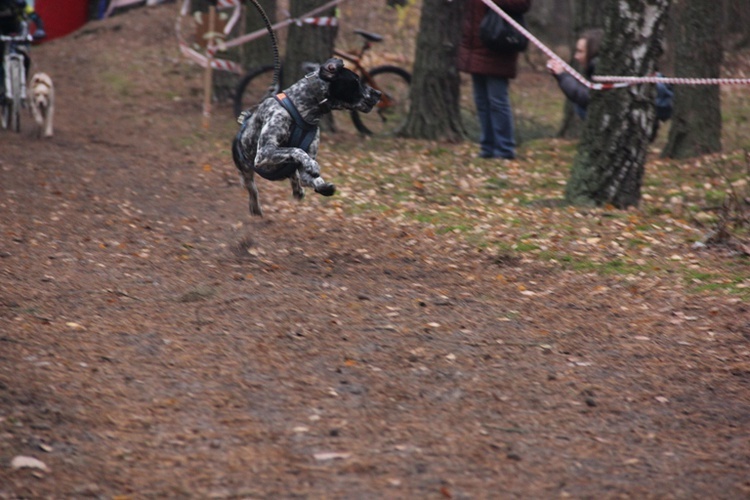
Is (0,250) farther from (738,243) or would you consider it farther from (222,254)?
(738,243)

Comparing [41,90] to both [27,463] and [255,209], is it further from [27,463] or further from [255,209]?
[27,463]

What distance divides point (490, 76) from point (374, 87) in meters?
2.65

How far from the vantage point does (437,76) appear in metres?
13.1

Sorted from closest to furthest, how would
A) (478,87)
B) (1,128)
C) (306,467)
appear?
(306,467) < (478,87) < (1,128)

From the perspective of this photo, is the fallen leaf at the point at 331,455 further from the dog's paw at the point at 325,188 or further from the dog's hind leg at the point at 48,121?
the dog's hind leg at the point at 48,121

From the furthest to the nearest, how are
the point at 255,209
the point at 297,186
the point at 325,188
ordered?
the point at 255,209
the point at 297,186
the point at 325,188

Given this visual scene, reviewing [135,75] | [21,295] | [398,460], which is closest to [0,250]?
[21,295]

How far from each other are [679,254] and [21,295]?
4972 mm

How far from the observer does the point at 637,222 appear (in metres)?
8.64

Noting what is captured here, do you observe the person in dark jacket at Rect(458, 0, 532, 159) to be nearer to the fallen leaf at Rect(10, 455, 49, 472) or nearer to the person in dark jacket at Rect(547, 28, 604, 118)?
the person in dark jacket at Rect(547, 28, 604, 118)

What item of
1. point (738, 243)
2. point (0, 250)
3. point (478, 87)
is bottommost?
point (0, 250)

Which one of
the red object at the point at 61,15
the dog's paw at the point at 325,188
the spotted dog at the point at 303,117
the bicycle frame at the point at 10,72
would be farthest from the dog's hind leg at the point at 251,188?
the red object at the point at 61,15

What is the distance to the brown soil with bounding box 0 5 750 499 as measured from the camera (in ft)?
12.5

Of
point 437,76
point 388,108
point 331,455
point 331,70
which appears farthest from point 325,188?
point 388,108
